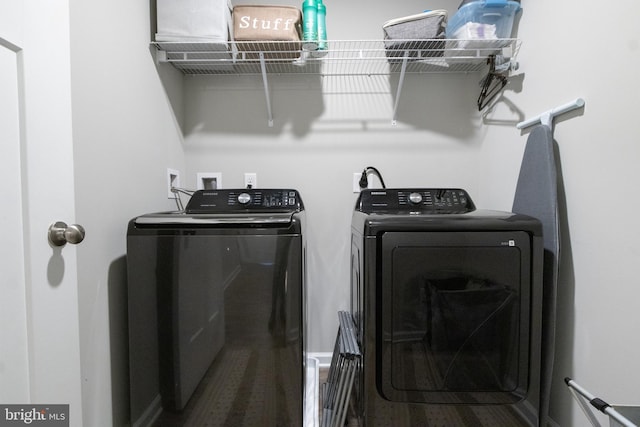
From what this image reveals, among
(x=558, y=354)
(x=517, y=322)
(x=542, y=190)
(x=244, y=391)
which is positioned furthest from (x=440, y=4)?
(x=244, y=391)

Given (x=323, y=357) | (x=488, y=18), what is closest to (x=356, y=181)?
(x=488, y=18)

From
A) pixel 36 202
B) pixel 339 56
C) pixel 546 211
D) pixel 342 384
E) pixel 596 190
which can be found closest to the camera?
pixel 36 202

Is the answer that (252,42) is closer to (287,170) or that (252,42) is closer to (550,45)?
(287,170)

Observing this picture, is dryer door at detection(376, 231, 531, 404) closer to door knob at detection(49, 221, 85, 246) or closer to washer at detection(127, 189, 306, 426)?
washer at detection(127, 189, 306, 426)

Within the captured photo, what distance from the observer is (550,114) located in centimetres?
113

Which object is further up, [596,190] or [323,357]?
[596,190]

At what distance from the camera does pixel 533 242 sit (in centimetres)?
101

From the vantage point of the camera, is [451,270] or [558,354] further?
[558,354]

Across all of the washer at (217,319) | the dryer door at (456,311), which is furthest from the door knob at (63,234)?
the dryer door at (456,311)

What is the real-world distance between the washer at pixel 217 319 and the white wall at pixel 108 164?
99 mm

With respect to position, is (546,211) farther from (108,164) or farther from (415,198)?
(108,164)

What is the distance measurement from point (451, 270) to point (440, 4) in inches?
64.7

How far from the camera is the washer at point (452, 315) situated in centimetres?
101

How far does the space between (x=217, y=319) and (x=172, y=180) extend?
92 cm
